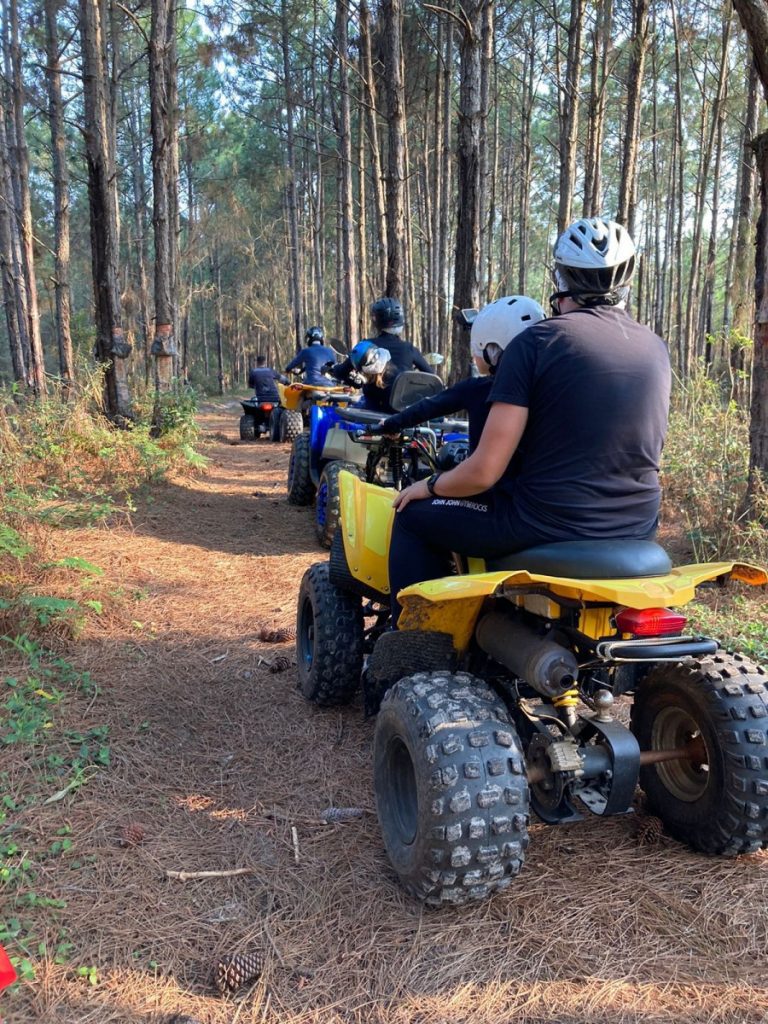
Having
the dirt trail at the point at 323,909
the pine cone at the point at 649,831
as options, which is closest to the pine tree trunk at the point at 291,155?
the dirt trail at the point at 323,909

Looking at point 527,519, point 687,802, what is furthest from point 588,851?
point 527,519

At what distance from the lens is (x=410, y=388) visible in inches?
147

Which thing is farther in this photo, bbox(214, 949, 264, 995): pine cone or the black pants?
the black pants

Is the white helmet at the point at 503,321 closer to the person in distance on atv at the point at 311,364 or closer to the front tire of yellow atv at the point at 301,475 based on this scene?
the front tire of yellow atv at the point at 301,475

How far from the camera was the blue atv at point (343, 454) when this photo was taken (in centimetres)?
376

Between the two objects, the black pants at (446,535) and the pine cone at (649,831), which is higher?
the black pants at (446,535)

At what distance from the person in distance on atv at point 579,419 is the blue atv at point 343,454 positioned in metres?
0.69

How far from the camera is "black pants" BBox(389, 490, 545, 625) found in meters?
2.33

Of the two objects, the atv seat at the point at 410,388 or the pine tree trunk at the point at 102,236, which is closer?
the atv seat at the point at 410,388

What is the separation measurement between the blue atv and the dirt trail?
1466mm

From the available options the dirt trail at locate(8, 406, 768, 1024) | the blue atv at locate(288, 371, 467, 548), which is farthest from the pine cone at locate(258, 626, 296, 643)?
the blue atv at locate(288, 371, 467, 548)

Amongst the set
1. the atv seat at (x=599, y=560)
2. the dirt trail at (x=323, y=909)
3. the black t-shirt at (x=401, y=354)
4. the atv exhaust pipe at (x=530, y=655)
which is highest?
the black t-shirt at (x=401, y=354)

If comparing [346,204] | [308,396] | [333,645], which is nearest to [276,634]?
[333,645]

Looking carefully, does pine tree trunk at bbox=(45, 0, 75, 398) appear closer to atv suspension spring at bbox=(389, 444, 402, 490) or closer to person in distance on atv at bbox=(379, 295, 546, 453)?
atv suspension spring at bbox=(389, 444, 402, 490)
